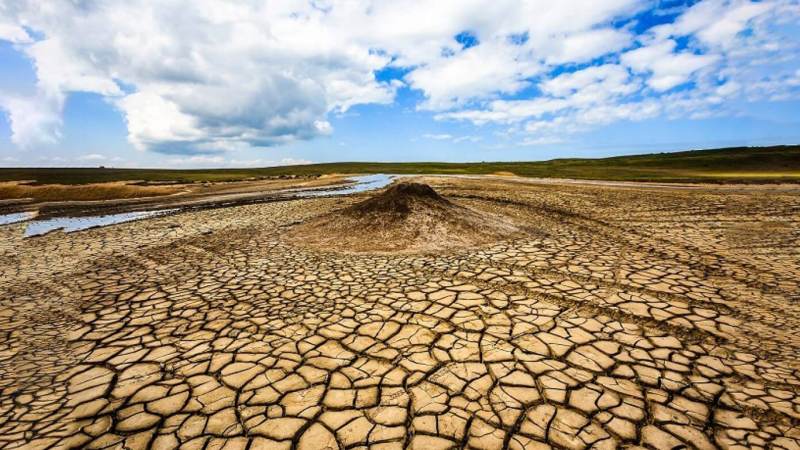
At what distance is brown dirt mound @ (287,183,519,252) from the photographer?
867 cm

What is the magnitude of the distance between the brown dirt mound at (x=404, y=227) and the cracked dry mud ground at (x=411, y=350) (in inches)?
40.4

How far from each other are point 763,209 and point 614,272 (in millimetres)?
11951

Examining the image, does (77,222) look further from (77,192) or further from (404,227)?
(77,192)

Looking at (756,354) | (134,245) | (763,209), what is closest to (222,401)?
(756,354)

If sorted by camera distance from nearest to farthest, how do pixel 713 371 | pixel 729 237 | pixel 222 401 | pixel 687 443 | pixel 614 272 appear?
pixel 687 443 < pixel 222 401 < pixel 713 371 < pixel 614 272 < pixel 729 237

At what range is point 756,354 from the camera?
362 centimetres

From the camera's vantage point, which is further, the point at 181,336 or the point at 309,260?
the point at 309,260

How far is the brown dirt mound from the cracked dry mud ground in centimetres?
103

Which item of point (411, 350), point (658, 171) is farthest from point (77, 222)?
point (658, 171)

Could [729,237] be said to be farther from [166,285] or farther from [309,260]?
[166,285]

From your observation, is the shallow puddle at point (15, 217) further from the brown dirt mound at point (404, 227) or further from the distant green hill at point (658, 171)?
the distant green hill at point (658, 171)

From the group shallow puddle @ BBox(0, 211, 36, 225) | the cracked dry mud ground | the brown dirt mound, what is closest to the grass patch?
shallow puddle @ BBox(0, 211, 36, 225)

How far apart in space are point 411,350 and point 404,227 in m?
5.60

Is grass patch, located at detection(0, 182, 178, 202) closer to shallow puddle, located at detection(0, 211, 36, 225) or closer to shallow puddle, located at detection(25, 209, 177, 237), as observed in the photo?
shallow puddle, located at detection(0, 211, 36, 225)
